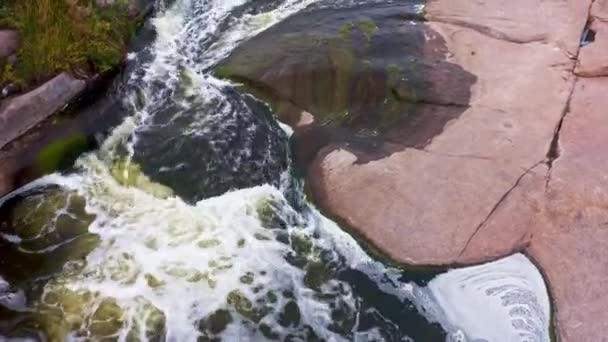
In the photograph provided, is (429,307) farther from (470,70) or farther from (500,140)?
(470,70)

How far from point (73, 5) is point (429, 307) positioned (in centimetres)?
674

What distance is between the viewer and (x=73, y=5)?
8898 millimetres

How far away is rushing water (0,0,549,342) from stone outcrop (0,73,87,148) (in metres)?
0.82

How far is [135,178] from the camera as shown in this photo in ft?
26.2

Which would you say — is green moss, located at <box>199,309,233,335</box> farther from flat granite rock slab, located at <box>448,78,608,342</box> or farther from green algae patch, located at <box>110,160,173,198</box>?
flat granite rock slab, located at <box>448,78,608,342</box>

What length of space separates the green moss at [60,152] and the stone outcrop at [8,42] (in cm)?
142

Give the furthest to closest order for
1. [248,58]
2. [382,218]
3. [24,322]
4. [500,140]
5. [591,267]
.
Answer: [248,58] < [500,140] < [382,218] < [591,267] < [24,322]

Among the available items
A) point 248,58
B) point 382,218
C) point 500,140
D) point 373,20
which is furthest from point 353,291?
point 373,20

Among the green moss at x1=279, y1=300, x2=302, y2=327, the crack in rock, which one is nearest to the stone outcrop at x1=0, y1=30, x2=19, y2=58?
the green moss at x1=279, y1=300, x2=302, y2=327

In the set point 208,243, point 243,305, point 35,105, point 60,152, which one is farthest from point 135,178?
point 243,305

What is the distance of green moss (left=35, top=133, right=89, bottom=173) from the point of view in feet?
26.1

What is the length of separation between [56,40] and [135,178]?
2.44 m

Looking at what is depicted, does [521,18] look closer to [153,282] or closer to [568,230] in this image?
[568,230]

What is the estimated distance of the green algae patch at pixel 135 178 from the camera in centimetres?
784
